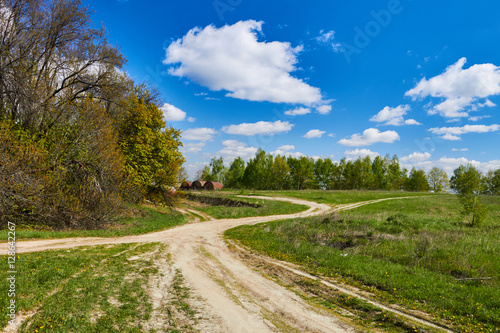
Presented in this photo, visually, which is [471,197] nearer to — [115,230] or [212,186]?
[115,230]

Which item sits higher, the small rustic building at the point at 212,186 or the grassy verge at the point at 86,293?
the small rustic building at the point at 212,186

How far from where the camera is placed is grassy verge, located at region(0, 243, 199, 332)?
244 inches

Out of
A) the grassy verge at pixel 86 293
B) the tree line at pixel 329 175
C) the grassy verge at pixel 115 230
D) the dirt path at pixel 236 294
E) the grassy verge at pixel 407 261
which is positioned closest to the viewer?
the grassy verge at pixel 86 293

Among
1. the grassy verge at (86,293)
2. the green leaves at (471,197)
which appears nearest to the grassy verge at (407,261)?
the green leaves at (471,197)

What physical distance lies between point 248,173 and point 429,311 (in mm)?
77062

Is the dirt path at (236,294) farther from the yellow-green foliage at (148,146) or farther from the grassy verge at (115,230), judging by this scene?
the yellow-green foliage at (148,146)

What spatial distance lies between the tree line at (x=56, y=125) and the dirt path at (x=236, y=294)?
4.57 meters

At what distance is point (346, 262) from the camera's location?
473 inches

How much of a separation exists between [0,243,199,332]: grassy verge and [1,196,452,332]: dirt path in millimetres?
972

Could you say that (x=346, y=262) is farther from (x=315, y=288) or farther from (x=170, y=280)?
(x=170, y=280)

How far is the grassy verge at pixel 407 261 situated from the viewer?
25.8ft

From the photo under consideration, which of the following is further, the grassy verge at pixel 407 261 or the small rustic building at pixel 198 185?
the small rustic building at pixel 198 185

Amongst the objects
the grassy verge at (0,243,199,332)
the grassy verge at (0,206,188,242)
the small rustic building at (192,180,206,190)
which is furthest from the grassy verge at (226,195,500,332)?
the small rustic building at (192,180,206,190)

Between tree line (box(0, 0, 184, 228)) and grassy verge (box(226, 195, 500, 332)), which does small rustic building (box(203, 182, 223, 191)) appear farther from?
grassy verge (box(226, 195, 500, 332))
